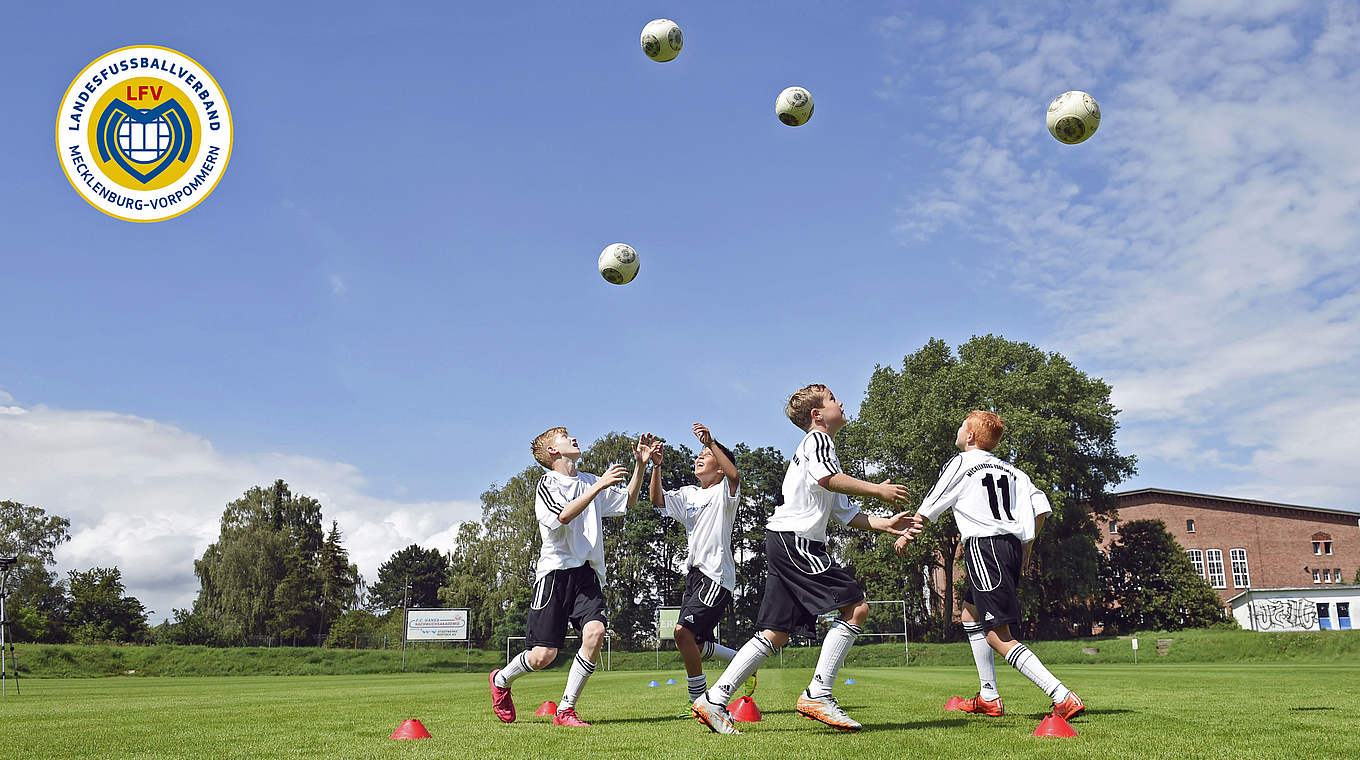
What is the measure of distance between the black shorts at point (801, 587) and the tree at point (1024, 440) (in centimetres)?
3740

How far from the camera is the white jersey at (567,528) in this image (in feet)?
23.1

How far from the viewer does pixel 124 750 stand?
18.3ft

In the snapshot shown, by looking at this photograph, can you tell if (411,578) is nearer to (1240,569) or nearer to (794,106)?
(1240,569)

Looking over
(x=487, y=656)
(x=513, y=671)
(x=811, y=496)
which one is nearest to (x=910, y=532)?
(x=811, y=496)

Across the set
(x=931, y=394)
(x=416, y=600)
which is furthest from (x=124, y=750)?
(x=416, y=600)

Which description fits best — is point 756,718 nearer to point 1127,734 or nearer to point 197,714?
point 1127,734

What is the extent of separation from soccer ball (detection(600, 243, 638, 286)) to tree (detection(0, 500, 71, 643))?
63.4 metres

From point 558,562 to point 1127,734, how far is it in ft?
13.9

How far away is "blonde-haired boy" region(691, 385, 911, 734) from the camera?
584cm

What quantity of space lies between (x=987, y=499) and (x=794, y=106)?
7.87m

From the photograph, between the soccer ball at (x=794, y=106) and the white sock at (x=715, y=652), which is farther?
the soccer ball at (x=794, y=106)

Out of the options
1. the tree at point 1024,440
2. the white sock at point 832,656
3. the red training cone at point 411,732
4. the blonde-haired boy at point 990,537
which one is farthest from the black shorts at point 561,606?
the tree at point 1024,440

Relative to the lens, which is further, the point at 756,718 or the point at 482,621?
the point at 482,621

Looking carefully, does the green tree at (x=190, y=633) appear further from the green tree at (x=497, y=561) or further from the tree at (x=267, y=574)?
the green tree at (x=497, y=561)
